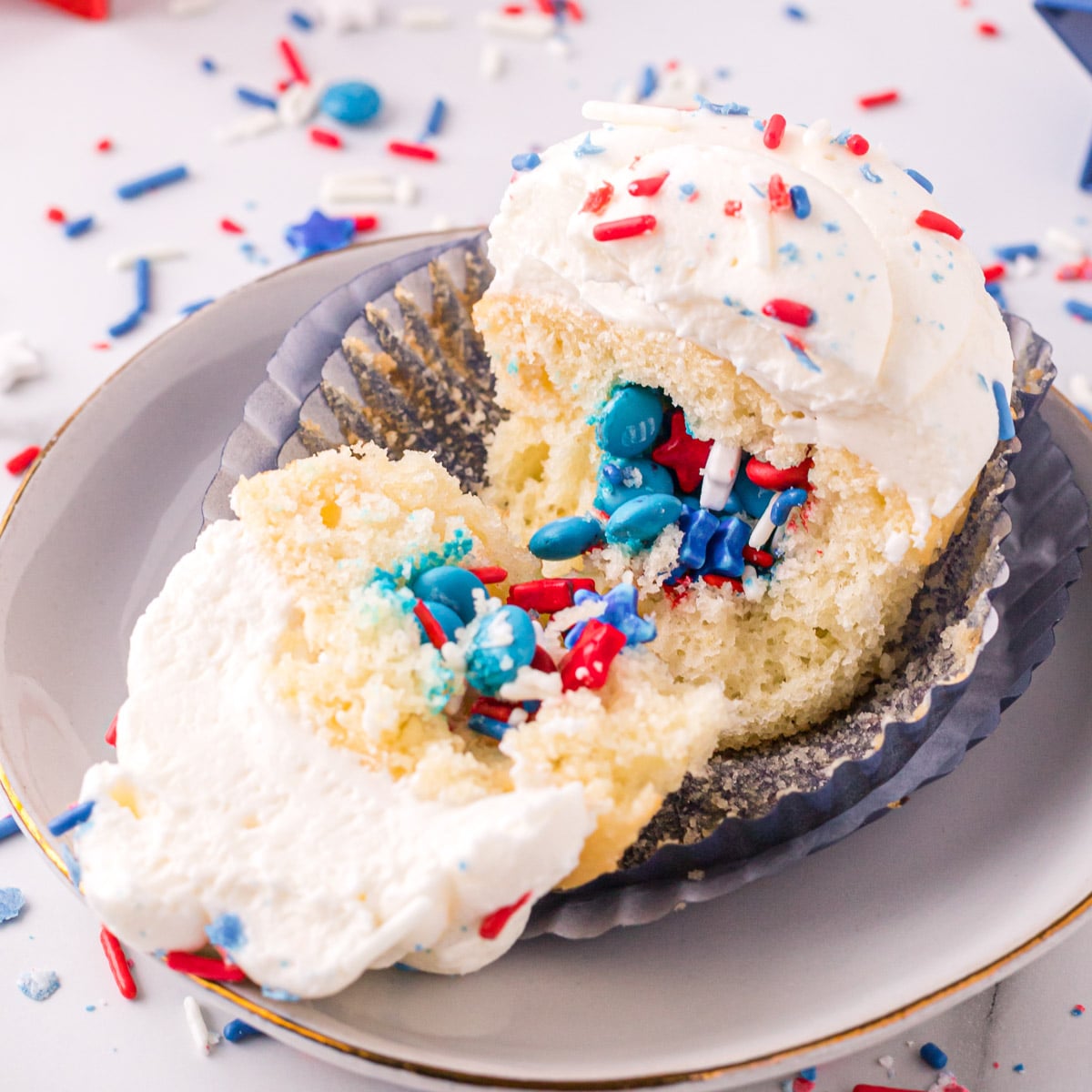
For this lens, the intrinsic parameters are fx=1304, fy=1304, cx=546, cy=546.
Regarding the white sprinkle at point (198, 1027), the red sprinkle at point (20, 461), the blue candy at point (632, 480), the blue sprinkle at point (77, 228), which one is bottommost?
the white sprinkle at point (198, 1027)

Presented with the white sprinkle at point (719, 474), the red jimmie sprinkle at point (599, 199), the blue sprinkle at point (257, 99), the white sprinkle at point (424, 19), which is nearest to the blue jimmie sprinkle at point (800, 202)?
the red jimmie sprinkle at point (599, 199)

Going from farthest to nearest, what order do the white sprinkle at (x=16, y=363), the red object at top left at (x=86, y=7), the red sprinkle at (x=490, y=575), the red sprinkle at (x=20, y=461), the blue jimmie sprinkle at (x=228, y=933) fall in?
the red object at top left at (x=86, y=7)
the white sprinkle at (x=16, y=363)
the red sprinkle at (x=20, y=461)
the red sprinkle at (x=490, y=575)
the blue jimmie sprinkle at (x=228, y=933)

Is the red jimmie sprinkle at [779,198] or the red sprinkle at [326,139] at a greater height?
the red jimmie sprinkle at [779,198]

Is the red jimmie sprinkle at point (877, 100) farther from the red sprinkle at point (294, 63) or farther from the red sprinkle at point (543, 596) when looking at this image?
the red sprinkle at point (543, 596)

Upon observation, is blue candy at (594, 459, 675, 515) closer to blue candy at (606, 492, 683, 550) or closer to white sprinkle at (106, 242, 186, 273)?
blue candy at (606, 492, 683, 550)

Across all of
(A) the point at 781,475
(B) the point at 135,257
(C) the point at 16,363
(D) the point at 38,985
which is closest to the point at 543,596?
(A) the point at 781,475

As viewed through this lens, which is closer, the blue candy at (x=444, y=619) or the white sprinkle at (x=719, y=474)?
the blue candy at (x=444, y=619)

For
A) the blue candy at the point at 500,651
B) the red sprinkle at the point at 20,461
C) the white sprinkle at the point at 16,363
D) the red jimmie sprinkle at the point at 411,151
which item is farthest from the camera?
the red jimmie sprinkle at the point at 411,151

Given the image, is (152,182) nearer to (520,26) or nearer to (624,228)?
(520,26)
